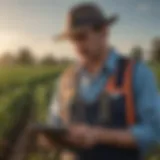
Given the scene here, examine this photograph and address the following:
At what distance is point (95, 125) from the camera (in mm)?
1505

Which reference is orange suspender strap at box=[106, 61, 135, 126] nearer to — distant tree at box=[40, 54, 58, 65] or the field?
the field

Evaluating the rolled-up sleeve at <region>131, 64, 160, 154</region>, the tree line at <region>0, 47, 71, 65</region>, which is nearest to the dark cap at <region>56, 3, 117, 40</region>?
the tree line at <region>0, 47, 71, 65</region>

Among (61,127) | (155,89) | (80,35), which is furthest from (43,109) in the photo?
(155,89)

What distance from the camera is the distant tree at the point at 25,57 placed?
1626 millimetres

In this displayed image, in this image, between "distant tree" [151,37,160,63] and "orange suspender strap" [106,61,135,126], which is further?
"distant tree" [151,37,160,63]

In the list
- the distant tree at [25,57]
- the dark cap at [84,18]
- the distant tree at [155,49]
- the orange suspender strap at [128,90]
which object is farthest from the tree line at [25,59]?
the distant tree at [155,49]

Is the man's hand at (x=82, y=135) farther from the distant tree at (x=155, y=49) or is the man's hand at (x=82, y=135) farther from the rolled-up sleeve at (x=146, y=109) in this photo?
the distant tree at (x=155, y=49)

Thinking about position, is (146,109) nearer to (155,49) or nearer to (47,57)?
(155,49)

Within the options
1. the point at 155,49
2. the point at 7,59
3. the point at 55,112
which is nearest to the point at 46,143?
the point at 55,112

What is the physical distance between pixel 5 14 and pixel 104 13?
377 millimetres

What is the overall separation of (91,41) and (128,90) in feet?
0.67

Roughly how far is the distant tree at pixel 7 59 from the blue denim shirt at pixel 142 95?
0.28 meters

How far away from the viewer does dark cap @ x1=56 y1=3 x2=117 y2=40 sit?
59.5 inches

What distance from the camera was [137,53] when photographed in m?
1.58
